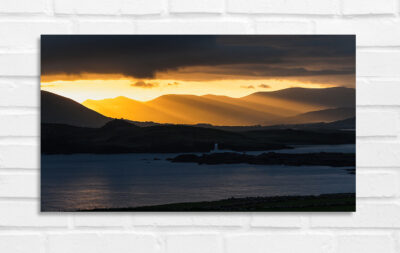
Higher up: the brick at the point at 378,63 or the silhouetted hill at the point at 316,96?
the brick at the point at 378,63

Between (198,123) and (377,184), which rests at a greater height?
(198,123)

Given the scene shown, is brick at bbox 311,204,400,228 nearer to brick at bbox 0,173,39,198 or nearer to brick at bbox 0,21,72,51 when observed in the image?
brick at bbox 0,173,39,198
